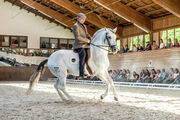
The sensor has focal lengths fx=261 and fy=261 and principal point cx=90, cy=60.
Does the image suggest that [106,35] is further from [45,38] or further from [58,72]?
[45,38]

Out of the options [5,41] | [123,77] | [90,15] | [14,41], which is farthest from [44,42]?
[123,77]

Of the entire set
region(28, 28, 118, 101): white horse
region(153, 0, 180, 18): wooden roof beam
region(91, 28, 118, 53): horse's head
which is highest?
region(153, 0, 180, 18): wooden roof beam

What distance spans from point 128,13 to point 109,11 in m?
3.26

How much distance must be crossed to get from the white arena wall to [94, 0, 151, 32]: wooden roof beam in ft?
42.0

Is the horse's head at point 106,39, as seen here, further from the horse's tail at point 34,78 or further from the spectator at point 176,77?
the spectator at point 176,77

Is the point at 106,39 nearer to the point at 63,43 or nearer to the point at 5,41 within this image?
the point at 5,41

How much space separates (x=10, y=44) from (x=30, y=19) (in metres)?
3.84

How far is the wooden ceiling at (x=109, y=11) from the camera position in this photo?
18764 mm

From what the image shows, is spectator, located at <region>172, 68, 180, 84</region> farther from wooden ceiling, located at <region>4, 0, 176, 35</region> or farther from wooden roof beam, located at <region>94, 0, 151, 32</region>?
wooden roof beam, located at <region>94, 0, 151, 32</region>

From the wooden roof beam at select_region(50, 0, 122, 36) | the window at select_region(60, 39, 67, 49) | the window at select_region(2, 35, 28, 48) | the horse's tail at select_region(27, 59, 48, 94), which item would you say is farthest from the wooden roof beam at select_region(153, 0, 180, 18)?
the window at select_region(2, 35, 28, 48)

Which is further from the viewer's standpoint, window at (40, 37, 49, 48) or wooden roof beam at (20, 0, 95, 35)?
window at (40, 37, 49, 48)

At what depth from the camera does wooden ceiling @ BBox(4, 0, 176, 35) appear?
18.8 meters

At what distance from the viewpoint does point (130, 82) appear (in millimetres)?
15617

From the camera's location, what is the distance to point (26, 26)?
1165 inches
